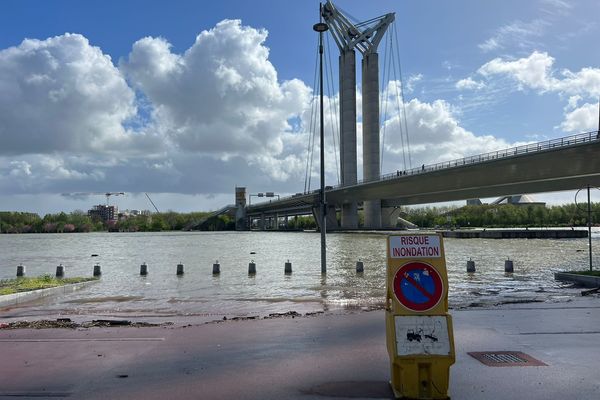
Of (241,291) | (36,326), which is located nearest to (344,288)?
(241,291)

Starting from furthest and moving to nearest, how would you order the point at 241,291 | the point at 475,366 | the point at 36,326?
the point at 241,291, the point at 36,326, the point at 475,366

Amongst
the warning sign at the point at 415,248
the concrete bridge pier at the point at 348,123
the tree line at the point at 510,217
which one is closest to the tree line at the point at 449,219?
the tree line at the point at 510,217

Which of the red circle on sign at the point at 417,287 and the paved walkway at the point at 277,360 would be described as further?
the paved walkway at the point at 277,360

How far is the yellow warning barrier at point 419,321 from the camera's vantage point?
5402 millimetres

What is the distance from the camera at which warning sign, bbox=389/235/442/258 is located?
562 cm

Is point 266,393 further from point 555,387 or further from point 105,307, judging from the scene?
point 105,307

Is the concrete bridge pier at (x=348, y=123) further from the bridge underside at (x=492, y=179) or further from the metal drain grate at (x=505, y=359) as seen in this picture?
the metal drain grate at (x=505, y=359)

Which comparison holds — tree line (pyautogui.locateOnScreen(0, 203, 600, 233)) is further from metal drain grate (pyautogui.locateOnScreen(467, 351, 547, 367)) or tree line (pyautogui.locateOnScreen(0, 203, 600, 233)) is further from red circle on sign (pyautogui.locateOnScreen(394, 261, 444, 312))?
red circle on sign (pyautogui.locateOnScreen(394, 261, 444, 312))

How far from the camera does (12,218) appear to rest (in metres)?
196

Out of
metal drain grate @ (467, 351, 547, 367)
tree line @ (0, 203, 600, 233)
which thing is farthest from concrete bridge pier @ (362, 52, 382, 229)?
metal drain grate @ (467, 351, 547, 367)

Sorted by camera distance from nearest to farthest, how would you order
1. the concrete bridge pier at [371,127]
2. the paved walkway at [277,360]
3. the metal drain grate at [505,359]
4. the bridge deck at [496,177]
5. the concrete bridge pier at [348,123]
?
the paved walkway at [277,360]
the metal drain grate at [505,359]
the bridge deck at [496,177]
the concrete bridge pier at [371,127]
the concrete bridge pier at [348,123]

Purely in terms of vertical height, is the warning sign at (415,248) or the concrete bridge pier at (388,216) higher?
the concrete bridge pier at (388,216)

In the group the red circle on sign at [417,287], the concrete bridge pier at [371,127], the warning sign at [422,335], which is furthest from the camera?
the concrete bridge pier at [371,127]

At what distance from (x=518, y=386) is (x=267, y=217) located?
7332 inches
